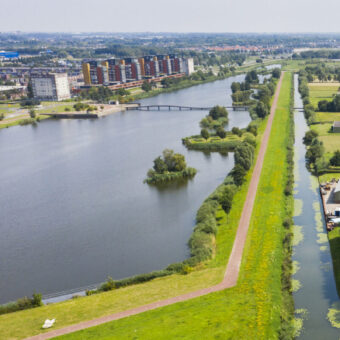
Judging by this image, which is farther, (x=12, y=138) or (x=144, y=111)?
(x=144, y=111)

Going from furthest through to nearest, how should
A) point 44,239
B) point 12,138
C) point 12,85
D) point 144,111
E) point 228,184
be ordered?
point 12,85
point 144,111
point 12,138
point 228,184
point 44,239

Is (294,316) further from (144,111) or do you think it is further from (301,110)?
(144,111)

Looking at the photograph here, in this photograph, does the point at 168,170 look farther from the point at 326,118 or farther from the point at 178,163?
the point at 326,118

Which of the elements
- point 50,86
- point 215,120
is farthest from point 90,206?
point 50,86

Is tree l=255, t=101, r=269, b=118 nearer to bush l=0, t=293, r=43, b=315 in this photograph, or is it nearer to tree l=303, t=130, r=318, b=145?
tree l=303, t=130, r=318, b=145

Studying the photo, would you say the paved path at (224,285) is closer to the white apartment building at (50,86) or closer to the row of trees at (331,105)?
the row of trees at (331,105)

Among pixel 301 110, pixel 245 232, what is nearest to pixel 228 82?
pixel 301 110

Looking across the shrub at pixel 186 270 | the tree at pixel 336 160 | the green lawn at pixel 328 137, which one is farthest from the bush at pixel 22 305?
the green lawn at pixel 328 137

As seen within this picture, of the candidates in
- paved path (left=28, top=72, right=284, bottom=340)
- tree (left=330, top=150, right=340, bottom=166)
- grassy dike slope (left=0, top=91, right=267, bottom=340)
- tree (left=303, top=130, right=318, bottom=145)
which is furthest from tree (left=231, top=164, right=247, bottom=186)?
tree (left=303, top=130, right=318, bottom=145)
